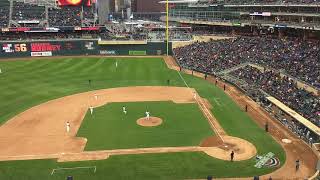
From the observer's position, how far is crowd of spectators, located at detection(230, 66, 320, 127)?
114 feet

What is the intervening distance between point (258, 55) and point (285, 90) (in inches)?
649

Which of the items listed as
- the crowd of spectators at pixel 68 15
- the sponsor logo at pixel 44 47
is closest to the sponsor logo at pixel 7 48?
the sponsor logo at pixel 44 47

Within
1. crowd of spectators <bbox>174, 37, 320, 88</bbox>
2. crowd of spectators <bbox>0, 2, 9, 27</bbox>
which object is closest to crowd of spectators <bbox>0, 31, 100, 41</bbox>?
crowd of spectators <bbox>0, 2, 9, 27</bbox>

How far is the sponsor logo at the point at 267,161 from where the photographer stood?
86.1 feet

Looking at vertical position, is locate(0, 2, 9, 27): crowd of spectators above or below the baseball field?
above

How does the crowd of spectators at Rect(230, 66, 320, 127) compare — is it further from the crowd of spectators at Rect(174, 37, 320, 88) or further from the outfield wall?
the outfield wall

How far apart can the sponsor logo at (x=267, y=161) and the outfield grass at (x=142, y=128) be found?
5400mm

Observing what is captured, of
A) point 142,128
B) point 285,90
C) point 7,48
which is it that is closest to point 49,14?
point 7,48

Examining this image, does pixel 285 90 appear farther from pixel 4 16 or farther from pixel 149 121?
pixel 4 16

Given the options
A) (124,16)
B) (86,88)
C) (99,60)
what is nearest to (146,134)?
(86,88)

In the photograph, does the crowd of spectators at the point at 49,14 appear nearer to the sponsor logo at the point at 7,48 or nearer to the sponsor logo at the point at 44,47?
the sponsor logo at the point at 7,48

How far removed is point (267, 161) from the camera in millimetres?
26828

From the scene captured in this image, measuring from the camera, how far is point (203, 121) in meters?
35.2

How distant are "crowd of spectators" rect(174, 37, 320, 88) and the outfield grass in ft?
48.5
